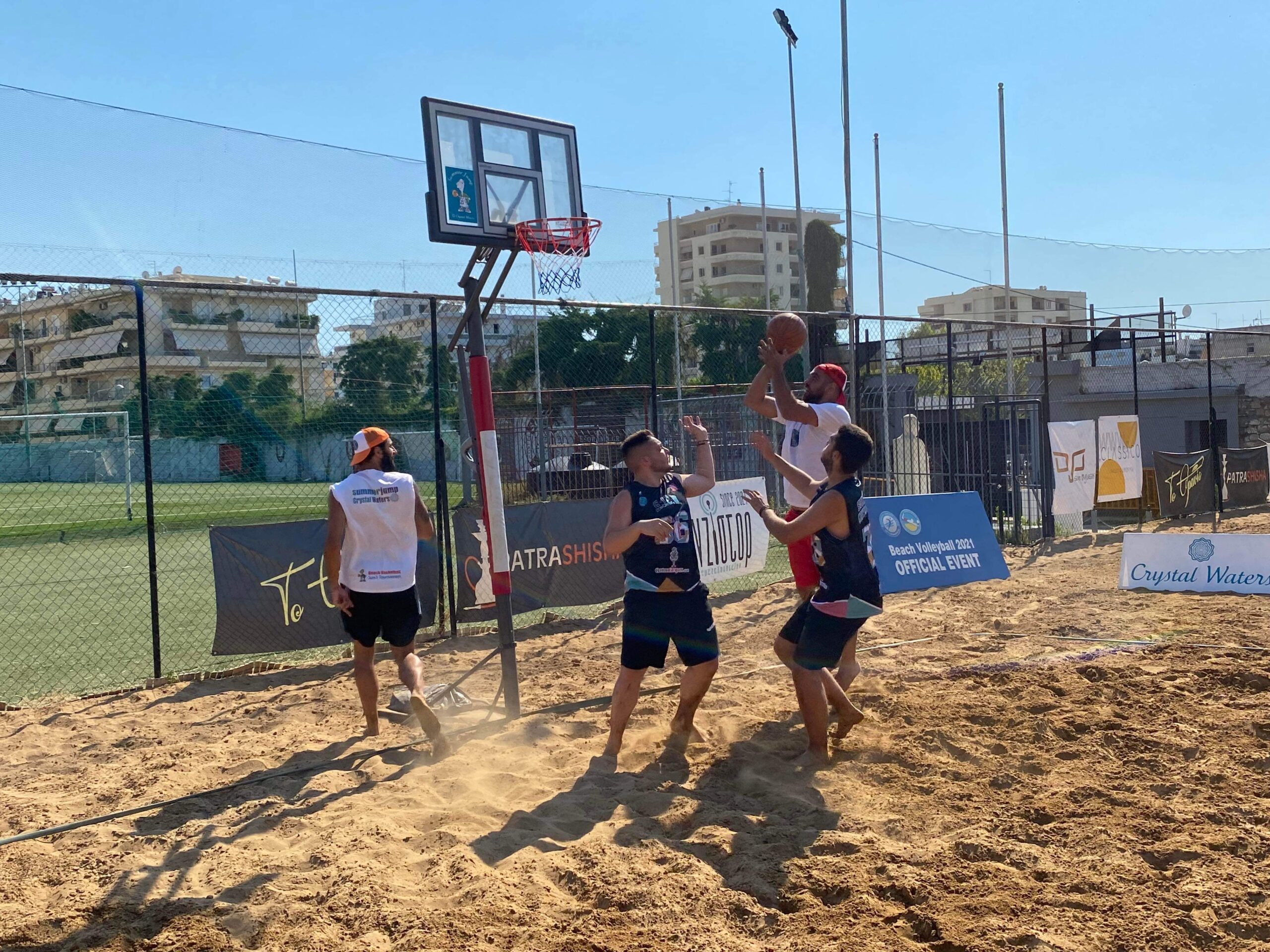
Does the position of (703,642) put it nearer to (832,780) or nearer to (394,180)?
(832,780)

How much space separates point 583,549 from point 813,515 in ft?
16.5

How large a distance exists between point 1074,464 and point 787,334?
10.7 m

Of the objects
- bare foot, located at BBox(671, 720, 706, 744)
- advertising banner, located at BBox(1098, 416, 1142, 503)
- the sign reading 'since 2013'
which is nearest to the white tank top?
bare foot, located at BBox(671, 720, 706, 744)

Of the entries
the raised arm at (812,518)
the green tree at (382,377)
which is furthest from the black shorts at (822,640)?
the green tree at (382,377)

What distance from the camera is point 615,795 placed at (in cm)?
491

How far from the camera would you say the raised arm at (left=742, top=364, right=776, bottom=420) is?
6043 mm

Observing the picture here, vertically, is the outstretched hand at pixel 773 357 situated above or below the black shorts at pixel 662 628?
above

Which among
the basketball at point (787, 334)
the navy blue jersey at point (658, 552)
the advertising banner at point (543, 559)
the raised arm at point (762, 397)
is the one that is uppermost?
the basketball at point (787, 334)

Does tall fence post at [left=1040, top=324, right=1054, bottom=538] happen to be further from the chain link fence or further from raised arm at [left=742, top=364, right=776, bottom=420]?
raised arm at [left=742, top=364, right=776, bottom=420]

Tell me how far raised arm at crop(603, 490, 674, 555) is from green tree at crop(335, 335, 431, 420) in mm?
18496

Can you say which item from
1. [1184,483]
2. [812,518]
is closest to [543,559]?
[812,518]

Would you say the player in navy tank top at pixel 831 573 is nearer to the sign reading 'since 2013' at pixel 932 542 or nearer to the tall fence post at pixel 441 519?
the tall fence post at pixel 441 519

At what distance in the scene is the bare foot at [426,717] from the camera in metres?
5.53

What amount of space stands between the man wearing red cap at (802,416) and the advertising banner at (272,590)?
3.13 m
